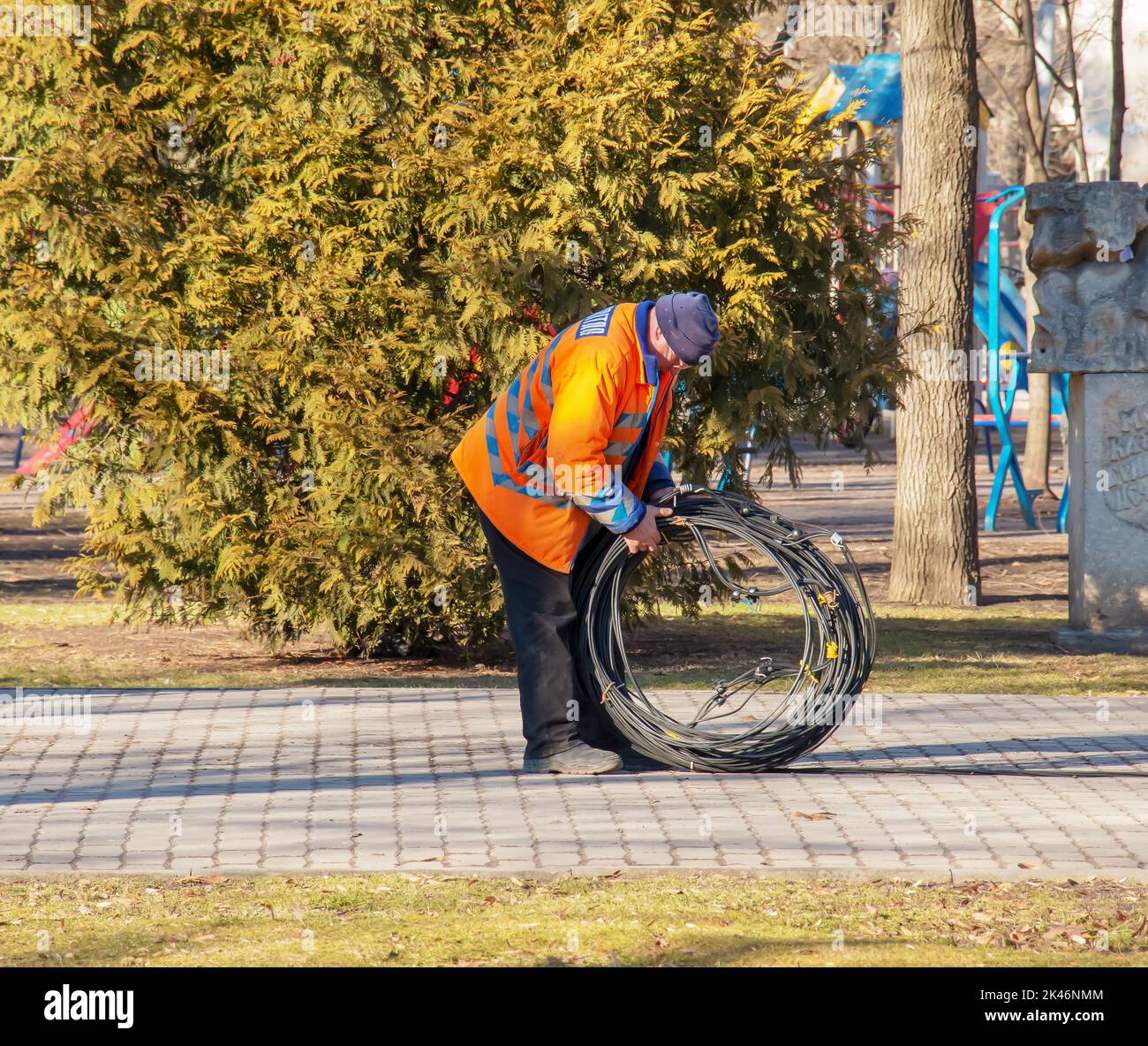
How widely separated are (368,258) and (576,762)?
376 centimetres

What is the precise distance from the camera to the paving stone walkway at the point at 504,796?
533cm

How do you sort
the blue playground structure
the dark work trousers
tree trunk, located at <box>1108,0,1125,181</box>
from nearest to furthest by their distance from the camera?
the dark work trousers
the blue playground structure
tree trunk, located at <box>1108,0,1125,181</box>

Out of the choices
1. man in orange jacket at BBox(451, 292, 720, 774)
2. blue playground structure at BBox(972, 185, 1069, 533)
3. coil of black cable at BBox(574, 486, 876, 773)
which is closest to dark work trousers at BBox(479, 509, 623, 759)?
man in orange jacket at BBox(451, 292, 720, 774)

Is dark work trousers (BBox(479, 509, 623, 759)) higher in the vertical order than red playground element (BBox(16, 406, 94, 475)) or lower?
lower

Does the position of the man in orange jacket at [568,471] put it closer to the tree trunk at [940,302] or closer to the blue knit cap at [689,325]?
the blue knit cap at [689,325]

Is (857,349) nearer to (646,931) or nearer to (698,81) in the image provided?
(698,81)

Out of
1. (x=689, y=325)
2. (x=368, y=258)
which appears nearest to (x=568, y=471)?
(x=689, y=325)

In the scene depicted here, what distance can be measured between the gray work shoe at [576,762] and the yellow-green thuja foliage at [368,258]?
272 centimetres

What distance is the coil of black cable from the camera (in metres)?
6.54

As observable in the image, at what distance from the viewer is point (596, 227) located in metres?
9.06

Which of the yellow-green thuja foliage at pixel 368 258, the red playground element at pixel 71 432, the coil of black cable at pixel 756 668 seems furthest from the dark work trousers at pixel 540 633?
the red playground element at pixel 71 432

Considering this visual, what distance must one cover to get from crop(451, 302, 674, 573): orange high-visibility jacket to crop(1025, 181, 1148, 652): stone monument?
214 inches

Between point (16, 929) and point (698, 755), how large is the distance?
2.91 meters

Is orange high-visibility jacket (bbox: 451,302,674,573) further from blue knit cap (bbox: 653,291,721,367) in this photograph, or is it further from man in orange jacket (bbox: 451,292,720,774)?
blue knit cap (bbox: 653,291,721,367)
